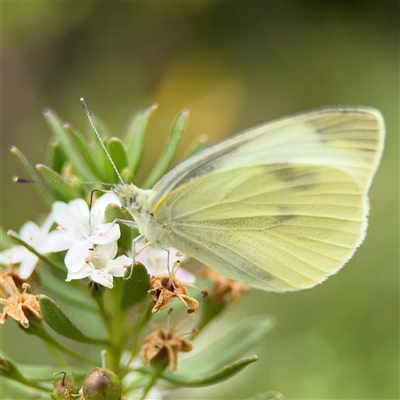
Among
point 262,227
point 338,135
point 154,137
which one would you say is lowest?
point 262,227

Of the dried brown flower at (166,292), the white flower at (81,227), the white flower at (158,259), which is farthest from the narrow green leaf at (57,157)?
the dried brown flower at (166,292)

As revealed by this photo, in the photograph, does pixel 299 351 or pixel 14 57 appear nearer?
pixel 299 351

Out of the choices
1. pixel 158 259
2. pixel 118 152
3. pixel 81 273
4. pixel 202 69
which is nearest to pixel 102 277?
pixel 81 273

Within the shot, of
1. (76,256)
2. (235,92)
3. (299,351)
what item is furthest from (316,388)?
(235,92)

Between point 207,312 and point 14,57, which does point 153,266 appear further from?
point 14,57

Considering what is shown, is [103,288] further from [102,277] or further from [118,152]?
[118,152]
